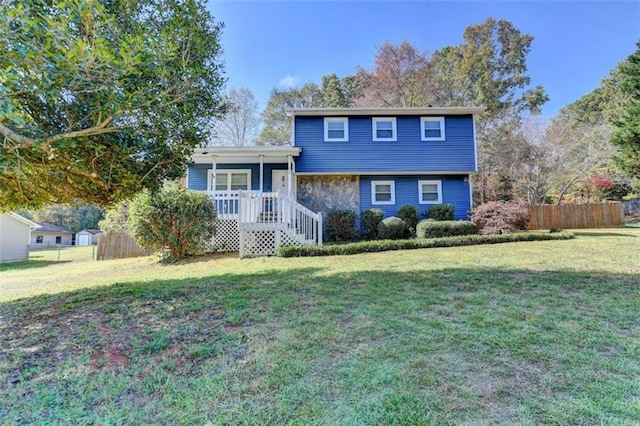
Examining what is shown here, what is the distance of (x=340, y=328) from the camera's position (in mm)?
3451

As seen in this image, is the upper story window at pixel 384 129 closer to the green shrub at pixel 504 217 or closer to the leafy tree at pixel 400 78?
the green shrub at pixel 504 217

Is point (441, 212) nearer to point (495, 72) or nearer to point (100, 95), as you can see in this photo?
point (100, 95)

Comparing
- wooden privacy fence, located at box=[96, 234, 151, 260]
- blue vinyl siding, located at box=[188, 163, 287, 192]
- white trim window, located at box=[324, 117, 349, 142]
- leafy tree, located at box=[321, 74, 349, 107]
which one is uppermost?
leafy tree, located at box=[321, 74, 349, 107]

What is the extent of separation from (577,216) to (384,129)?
39.3ft

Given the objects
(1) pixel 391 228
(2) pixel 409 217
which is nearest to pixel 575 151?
(2) pixel 409 217

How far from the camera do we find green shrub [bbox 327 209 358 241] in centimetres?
1266

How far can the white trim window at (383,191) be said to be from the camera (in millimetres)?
14148

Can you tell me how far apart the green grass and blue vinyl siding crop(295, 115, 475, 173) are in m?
8.67

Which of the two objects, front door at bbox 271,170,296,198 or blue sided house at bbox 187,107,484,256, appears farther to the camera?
front door at bbox 271,170,296,198

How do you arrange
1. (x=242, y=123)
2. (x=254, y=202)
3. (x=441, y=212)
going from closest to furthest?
(x=254, y=202)
(x=441, y=212)
(x=242, y=123)

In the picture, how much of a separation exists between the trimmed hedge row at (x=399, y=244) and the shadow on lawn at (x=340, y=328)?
337 centimetres

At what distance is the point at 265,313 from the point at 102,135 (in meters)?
3.43

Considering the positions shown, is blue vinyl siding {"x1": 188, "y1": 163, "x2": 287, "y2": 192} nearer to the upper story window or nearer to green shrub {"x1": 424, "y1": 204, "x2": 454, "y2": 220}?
the upper story window

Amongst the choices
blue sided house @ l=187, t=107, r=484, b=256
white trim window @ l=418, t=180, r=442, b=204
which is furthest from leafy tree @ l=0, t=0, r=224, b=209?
white trim window @ l=418, t=180, r=442, b=204
